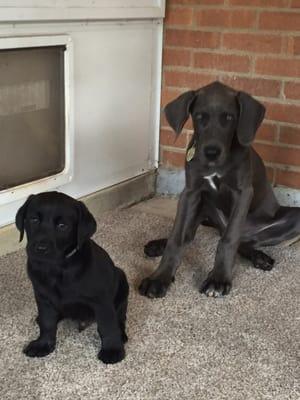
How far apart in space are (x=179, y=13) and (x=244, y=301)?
1459mm

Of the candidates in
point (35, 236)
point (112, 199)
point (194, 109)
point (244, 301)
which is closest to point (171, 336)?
point (244, 301)

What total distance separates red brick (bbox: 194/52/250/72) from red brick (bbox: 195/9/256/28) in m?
0.13

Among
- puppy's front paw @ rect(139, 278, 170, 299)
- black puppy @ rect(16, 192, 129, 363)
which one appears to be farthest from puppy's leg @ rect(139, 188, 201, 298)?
black puppy @ rect(16, 192, 129, 363)

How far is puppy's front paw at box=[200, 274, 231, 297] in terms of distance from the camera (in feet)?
6.53

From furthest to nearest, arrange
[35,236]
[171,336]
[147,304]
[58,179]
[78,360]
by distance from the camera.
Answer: [58,179] < [147,304] < [171,336] < [78,360] < [35,236]

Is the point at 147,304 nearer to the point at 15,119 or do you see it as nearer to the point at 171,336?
the point at 171,336

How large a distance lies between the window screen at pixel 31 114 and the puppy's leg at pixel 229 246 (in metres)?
0.74

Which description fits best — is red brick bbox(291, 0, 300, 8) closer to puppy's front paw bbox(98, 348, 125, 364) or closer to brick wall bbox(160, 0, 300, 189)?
brick wall bbox(160, 0, 300, 189)

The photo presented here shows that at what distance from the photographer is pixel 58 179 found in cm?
239

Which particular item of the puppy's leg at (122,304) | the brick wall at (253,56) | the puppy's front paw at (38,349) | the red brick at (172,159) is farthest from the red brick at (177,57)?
the puppy's front paw at (38,349)

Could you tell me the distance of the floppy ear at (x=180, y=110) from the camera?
2.01 m

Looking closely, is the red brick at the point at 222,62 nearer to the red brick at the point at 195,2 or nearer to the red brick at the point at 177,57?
the red brick at the point at 177,57

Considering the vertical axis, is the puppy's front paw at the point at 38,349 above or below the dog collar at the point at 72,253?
below

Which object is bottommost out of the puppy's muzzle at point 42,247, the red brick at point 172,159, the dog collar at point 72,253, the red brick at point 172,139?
the red brick at point 172,159
